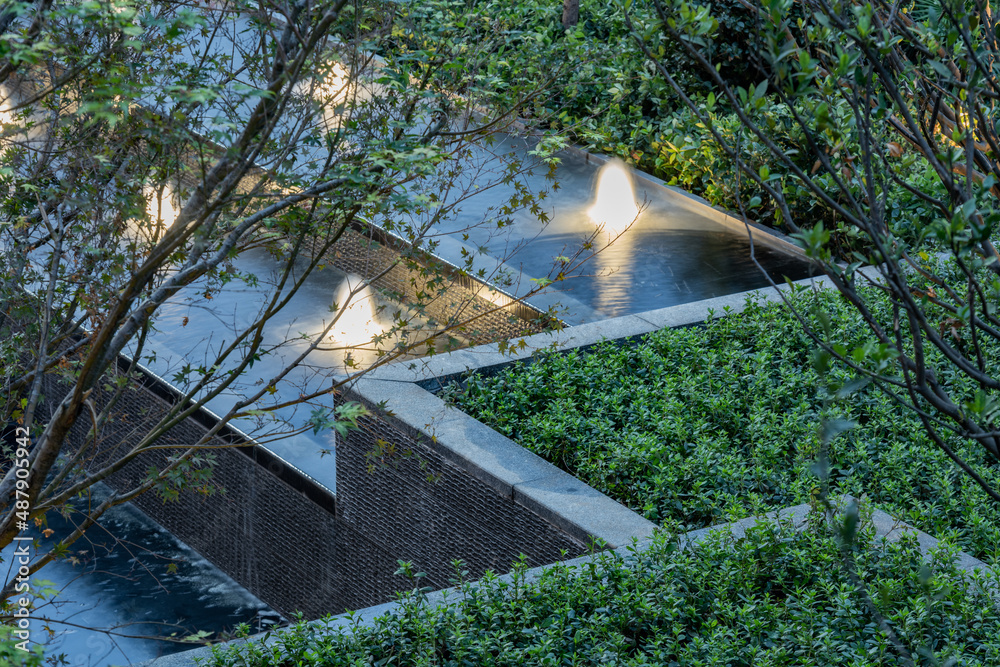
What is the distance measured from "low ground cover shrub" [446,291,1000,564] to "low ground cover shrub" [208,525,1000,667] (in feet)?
1.45

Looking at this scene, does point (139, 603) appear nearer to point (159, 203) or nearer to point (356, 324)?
point (356, 324)

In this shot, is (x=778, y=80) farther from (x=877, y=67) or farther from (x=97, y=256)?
(x=97, y=256)

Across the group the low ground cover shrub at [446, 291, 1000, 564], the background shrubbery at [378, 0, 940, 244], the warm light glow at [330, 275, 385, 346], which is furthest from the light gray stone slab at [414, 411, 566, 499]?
the warm light glow at [330, 275, 385, 346]

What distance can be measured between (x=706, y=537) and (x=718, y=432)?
131cm

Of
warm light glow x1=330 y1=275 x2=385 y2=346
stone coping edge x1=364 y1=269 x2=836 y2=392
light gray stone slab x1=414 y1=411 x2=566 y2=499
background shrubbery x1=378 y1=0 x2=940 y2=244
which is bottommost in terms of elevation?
light gray stone slab x1=414 y1=411 x2=566 y2=499

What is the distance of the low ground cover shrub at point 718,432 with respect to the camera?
17.1 feet

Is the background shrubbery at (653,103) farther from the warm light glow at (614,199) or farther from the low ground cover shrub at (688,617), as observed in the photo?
the low ground cover shrub at (688,617)

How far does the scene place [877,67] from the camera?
242cm

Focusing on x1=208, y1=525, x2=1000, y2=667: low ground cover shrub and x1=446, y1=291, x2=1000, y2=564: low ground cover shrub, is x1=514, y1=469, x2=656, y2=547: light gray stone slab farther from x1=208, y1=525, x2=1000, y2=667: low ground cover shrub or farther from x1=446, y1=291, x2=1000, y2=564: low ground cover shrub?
x1=208, y1=525, x2=1000, y2=667: low ground cover shrub

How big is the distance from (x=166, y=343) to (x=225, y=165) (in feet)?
18.7

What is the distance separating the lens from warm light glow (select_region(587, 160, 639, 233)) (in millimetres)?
10117

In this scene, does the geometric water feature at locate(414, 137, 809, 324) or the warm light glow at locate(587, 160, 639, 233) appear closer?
the geometric water feature at locate(414, 137, 809, 324)

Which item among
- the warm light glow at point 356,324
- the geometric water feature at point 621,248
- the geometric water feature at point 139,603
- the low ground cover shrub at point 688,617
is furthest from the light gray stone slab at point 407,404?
the warm light glow at point 356,324

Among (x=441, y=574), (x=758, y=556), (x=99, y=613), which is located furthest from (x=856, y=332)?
(x=99, y=613)
